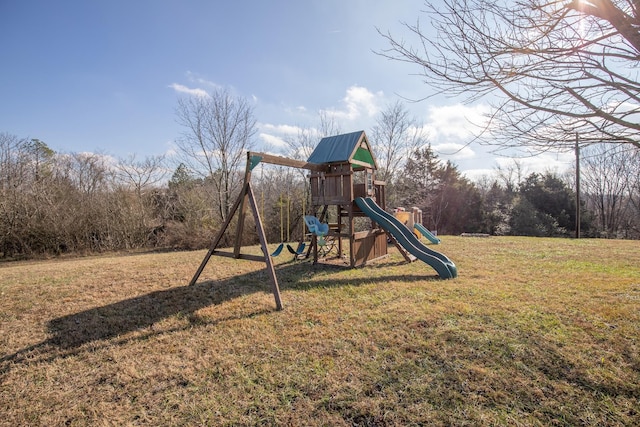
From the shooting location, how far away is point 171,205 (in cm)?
1639

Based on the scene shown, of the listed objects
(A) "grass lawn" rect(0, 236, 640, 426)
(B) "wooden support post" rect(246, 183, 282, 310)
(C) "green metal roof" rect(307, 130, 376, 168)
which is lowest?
(A) "grass lawn" rect(0, 236, 640, 426)

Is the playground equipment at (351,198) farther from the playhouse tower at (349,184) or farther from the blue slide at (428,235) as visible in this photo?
the blue slide at (428,235)

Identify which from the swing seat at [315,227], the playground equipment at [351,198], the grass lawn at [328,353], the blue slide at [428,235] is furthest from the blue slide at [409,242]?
the blue slide at [428,235]

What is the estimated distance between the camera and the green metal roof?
7121mm

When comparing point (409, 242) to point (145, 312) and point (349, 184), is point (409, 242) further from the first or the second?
point (145, 312)

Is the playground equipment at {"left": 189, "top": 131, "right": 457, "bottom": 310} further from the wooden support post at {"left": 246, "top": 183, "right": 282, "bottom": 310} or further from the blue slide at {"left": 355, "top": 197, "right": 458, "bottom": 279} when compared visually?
the wooden support post at {"left": 246, "top": 183, "right": 282, "bottom": 310}

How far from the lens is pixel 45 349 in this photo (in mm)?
3270

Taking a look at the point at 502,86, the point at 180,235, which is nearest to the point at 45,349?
the point at 502,86

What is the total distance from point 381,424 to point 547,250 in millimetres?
10101

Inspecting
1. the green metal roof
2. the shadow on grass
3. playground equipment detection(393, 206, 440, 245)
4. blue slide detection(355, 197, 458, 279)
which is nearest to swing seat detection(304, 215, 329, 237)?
the shadow on grass

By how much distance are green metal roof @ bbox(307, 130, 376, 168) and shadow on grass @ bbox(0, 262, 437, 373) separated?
3.04 metres

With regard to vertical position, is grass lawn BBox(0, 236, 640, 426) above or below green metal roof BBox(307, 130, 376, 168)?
below

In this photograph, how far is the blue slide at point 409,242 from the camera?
5797mm

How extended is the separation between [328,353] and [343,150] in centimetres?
538
